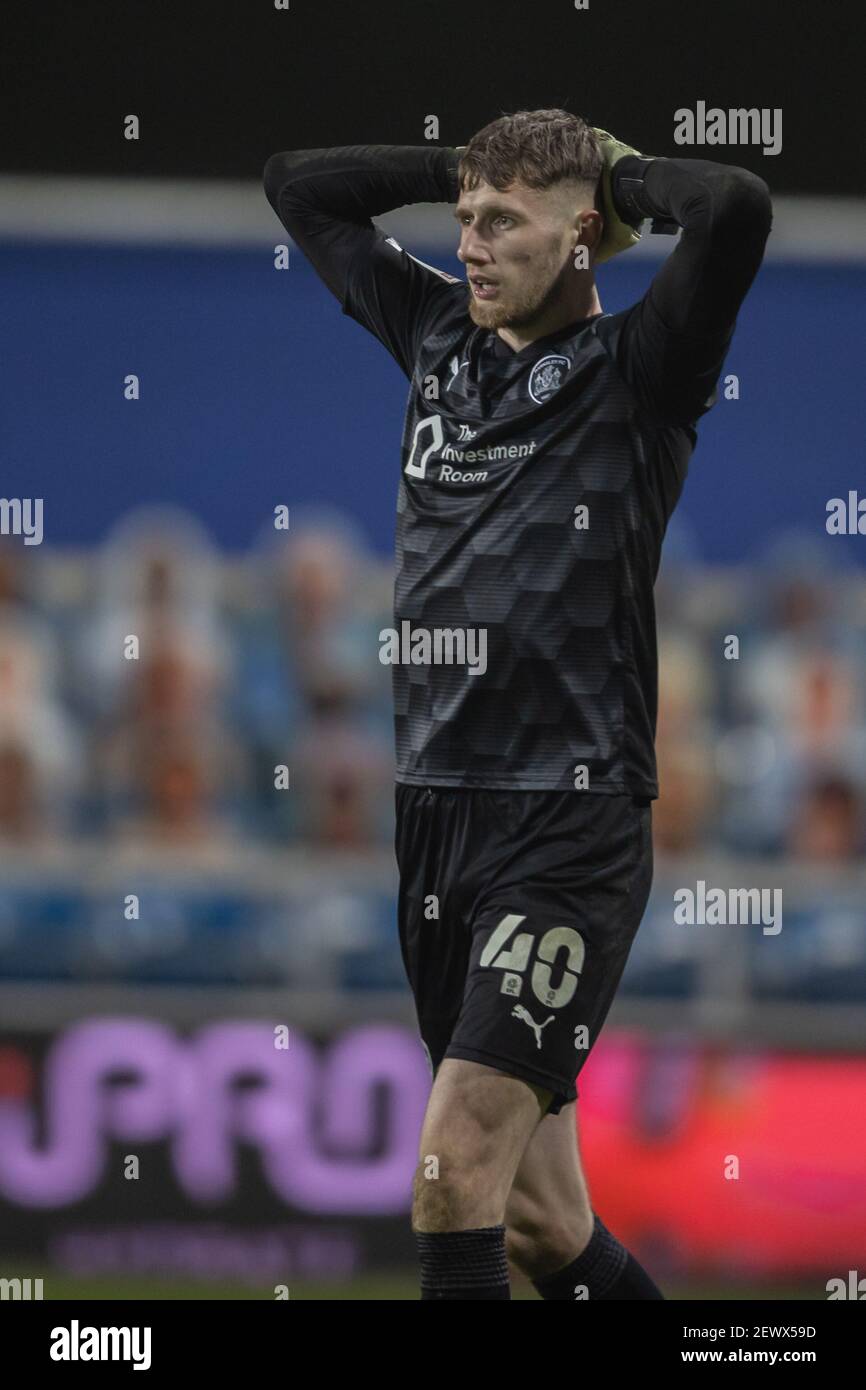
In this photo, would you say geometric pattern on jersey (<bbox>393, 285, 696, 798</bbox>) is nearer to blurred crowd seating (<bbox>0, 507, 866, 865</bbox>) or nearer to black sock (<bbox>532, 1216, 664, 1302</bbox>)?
black sock (<bbox>532, 1216, 664, 1302</bbox>)

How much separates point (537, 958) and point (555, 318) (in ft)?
3.35

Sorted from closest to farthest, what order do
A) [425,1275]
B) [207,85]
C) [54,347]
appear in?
[425,1275] → [207,85] → [54,347]

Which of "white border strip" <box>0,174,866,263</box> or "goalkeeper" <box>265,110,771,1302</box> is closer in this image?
"goalkeeper" <box>265,110,771,1302</box>

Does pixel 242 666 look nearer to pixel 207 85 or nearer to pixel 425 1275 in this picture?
pixel 207 85

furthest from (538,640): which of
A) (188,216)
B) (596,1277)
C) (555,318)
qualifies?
(188,216)

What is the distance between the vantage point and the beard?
302 cm

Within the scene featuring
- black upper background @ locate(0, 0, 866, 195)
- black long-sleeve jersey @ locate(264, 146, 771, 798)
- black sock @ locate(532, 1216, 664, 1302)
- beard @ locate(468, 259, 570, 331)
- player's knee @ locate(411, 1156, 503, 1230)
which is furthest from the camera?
black upper background @ locate(0, 0, 866, 195)

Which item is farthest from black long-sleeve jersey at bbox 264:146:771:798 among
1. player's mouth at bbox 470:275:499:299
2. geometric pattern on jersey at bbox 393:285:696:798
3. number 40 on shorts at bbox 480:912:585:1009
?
number 40 on shorts at bbox 480:912:585:1009

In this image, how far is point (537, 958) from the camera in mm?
2826

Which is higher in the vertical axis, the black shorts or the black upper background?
the black upper background

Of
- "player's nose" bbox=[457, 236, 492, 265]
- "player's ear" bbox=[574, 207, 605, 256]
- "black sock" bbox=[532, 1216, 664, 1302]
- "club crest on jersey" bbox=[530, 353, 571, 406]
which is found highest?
"player's ear" bbox=[574, 207, 605, 256]
